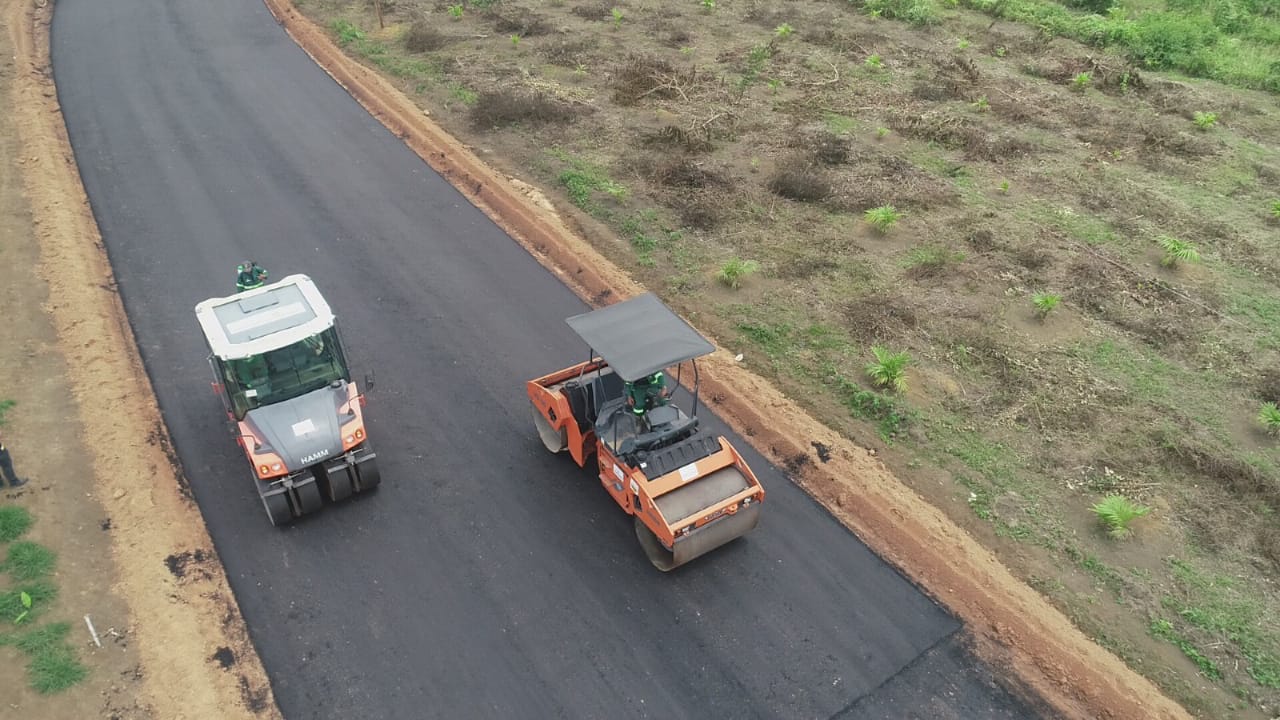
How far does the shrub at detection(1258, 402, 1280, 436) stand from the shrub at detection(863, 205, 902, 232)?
7463 mm

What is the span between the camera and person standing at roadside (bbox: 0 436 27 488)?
10.2 metres

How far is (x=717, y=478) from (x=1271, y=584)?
742 centimetres

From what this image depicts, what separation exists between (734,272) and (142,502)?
10.4 m

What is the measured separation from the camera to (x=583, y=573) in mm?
9984

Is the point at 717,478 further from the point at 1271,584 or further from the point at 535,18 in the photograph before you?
the point at 535,18

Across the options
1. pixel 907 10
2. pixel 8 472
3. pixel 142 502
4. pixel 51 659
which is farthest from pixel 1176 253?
pixel 8 472

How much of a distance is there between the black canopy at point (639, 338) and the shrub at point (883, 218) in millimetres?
8233

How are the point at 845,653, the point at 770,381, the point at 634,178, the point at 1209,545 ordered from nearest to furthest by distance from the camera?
the point at 845,653, the point at 1209,545, the point at 770,381, the point at 634,178

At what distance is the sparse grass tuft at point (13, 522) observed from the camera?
980cm

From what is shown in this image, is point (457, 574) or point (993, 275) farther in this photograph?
point (993, 275)

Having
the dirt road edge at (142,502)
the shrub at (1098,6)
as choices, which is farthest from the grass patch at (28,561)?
the shrub at (1098,6)

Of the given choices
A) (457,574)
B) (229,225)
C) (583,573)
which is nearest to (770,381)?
(583,573)

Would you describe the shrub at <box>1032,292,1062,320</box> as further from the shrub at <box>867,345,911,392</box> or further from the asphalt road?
the asphalt road

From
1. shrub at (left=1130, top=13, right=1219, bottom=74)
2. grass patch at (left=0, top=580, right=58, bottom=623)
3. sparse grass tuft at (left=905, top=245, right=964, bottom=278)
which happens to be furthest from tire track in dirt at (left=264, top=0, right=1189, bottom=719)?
shrub at (left=1130, top=13, right=1219, bottom=74)
